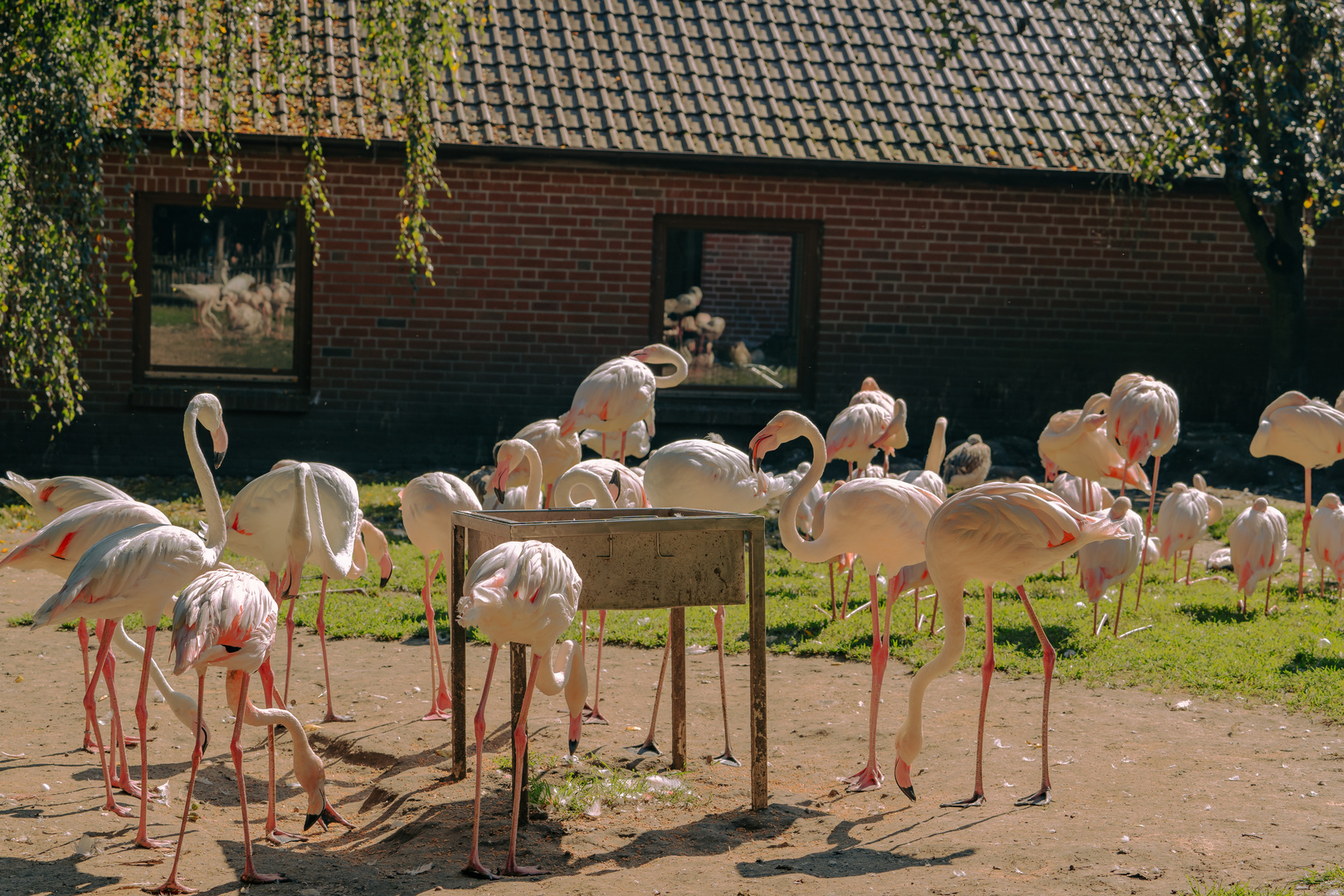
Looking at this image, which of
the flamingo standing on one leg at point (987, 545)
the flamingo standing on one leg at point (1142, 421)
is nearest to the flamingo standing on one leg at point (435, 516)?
the flamingo standing on one leg at point (987, 545)

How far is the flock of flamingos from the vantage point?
422 centimetres

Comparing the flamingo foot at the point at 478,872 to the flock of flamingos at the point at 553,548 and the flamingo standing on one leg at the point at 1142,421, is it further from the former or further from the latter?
the flamingo standing on one leg at the point at 1142,421

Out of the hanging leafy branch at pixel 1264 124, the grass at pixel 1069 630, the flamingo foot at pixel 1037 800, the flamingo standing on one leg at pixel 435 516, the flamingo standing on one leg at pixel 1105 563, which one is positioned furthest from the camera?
the hanging leafy branch at pixel 1264 124

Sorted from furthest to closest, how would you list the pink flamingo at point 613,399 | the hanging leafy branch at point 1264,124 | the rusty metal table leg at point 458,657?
the hanging leafy branch at point 1264,124
the pink flamingo at point 613,399
the rusty metal table leg at point 458,657

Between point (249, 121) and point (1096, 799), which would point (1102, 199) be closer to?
point (249, 121)

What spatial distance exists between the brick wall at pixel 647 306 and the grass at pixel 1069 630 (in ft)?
12.3

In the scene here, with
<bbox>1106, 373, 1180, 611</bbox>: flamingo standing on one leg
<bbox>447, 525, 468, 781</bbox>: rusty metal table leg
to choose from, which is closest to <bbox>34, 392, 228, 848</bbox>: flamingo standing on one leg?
<bbox>447, 525, 468, 781</bbox>: rusty metal table leg

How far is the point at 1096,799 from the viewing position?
491 cm

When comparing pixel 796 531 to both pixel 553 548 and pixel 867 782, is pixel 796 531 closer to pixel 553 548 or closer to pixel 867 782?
pixel 867 782

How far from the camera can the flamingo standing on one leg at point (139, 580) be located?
171 inches

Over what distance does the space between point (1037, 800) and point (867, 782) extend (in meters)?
0.67

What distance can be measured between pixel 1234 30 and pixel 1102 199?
2.02 m

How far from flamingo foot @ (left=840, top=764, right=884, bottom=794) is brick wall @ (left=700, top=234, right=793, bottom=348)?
27.8 feet

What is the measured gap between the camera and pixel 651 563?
15.3 feet
